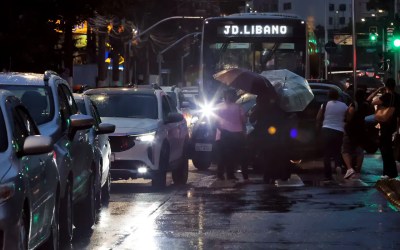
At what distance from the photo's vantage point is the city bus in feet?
93.9

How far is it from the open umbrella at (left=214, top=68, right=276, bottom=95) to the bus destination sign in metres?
5.07

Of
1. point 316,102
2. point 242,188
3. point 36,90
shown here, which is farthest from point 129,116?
point 36,90

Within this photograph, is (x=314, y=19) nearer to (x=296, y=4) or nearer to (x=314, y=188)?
(x=296, y=4)

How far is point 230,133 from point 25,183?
13.1 m

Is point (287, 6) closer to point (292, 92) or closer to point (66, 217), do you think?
point (292, 92)

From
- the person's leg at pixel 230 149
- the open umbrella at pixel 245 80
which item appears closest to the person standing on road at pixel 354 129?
the open umbrella at pixel 245 80

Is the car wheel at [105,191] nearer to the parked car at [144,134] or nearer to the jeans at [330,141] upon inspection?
the parked car at [144,134]

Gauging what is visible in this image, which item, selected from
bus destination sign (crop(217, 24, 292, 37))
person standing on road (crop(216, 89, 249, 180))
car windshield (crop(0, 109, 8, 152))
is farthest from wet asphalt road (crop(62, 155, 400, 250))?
bus destination sign (crop(217, 24, 292, 37))

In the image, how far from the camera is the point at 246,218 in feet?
47.8

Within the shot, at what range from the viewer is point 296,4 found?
556ft

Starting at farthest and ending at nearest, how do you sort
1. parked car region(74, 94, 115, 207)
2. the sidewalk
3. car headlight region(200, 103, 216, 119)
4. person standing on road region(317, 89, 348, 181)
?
car headlight region(200, 103, 216, 119)
person standing on road region(317, 89, 348, 181)
the sidewalk
parked car region(74, 94, 115, 207)

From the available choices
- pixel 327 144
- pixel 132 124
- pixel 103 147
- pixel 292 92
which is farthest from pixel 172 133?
pixel 103 147

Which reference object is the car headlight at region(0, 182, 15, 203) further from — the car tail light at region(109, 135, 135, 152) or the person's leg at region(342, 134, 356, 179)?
the person's leg at region(342, 134, 356, 179)

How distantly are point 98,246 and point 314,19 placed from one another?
157420 millimetres
